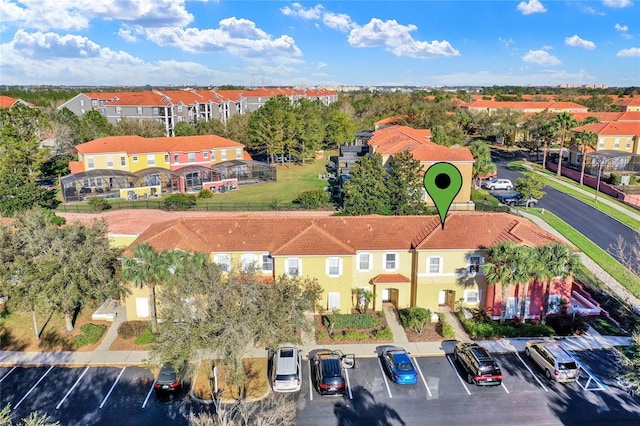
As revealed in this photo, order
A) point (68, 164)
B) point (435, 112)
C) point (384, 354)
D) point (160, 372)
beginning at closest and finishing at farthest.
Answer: point (160, 372) → point (384, 354) → point (68, 164) → point (435, 112)

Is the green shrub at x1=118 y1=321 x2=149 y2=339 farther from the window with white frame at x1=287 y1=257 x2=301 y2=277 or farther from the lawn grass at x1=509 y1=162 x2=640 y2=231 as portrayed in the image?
the lawn grass at x1=509 y1=162 x2=640 y2=231

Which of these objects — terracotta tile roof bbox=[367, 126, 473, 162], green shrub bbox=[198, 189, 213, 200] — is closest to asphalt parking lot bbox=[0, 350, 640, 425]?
terracotta tile roof bbox=[367, 126, 473, 162]

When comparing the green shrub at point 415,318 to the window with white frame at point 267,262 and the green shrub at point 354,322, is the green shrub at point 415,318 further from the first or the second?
the window with white frame at point 267,262

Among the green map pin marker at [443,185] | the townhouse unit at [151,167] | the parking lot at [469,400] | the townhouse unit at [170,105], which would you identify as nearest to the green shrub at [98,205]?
the townhouse unit at [151,167]

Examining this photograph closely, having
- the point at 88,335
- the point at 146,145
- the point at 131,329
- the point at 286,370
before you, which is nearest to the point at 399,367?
the point at 286,370

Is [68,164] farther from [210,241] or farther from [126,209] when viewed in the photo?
[210,241]

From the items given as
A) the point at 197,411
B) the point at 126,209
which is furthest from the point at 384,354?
the point at 126,209
